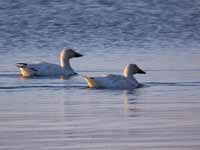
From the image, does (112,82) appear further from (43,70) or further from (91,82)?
(43,70)

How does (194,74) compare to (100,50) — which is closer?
(194,74)

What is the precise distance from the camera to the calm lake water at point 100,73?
564 inches

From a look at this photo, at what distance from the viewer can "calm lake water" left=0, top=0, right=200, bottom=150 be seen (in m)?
14.3

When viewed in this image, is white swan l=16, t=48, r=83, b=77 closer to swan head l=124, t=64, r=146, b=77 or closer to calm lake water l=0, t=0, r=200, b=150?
calm lake water l=0, t=0, r=200, b=150

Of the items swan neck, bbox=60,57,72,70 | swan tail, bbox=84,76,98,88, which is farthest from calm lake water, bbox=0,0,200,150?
swan neck, bbox=60,57,72,70

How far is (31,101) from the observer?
18.6 meters

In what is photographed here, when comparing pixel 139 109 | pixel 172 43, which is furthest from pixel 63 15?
pixel 139 109

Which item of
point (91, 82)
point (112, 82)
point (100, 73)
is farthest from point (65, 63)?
point (91, 82)

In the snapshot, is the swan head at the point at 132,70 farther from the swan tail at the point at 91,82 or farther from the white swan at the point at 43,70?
the white swan at the point at 43,70

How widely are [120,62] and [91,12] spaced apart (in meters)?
13.6

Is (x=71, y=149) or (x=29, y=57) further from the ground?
(x=71, y=149)

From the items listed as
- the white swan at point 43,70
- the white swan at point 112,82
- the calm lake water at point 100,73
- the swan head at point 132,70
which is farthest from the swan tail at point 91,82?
the white swan at point 43,70

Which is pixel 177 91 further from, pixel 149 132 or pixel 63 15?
pixel 63 15

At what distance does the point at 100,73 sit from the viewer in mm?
23875
